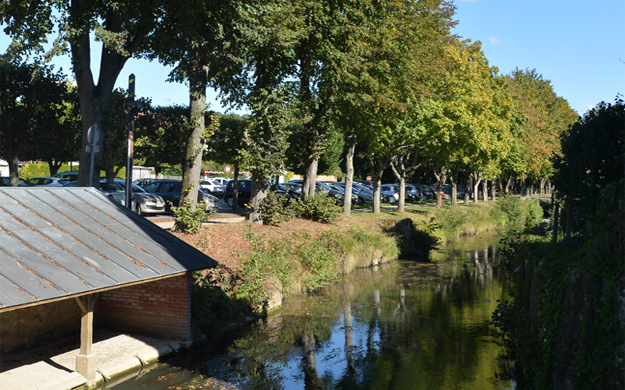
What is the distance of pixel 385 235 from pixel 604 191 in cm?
2013

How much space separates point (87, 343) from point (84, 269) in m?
1.73

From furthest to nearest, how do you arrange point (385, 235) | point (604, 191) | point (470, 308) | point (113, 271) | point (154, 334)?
point (385, 235) < point (470, 308) < point (154, 334) < point (113, 271) < point (604, 191)

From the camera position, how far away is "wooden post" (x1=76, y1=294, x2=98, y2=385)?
11.0 m

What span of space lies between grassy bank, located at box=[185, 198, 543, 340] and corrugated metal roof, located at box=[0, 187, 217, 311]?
2.74 m

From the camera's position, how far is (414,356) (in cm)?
1396

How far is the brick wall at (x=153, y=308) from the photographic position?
1352 cm

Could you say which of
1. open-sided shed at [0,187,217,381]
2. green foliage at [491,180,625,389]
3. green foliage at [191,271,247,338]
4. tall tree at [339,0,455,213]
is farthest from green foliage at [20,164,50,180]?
green foliage at [491,180,625,389]

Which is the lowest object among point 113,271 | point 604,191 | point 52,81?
point 113,271

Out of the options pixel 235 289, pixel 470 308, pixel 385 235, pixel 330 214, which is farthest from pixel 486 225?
pixel 235 289

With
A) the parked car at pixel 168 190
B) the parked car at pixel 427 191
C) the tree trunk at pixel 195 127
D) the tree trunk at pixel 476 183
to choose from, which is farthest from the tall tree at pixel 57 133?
the parked car at pixel 427 191

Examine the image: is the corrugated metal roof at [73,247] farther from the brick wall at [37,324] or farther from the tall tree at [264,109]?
the tall tree at [264,109]

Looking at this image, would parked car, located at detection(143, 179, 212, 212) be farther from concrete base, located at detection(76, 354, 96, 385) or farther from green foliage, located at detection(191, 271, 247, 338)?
concrete base, located at detection(76, 354, 96, 385)

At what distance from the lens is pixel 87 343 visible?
441 inches

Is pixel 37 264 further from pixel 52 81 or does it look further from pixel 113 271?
pixel 52 81
